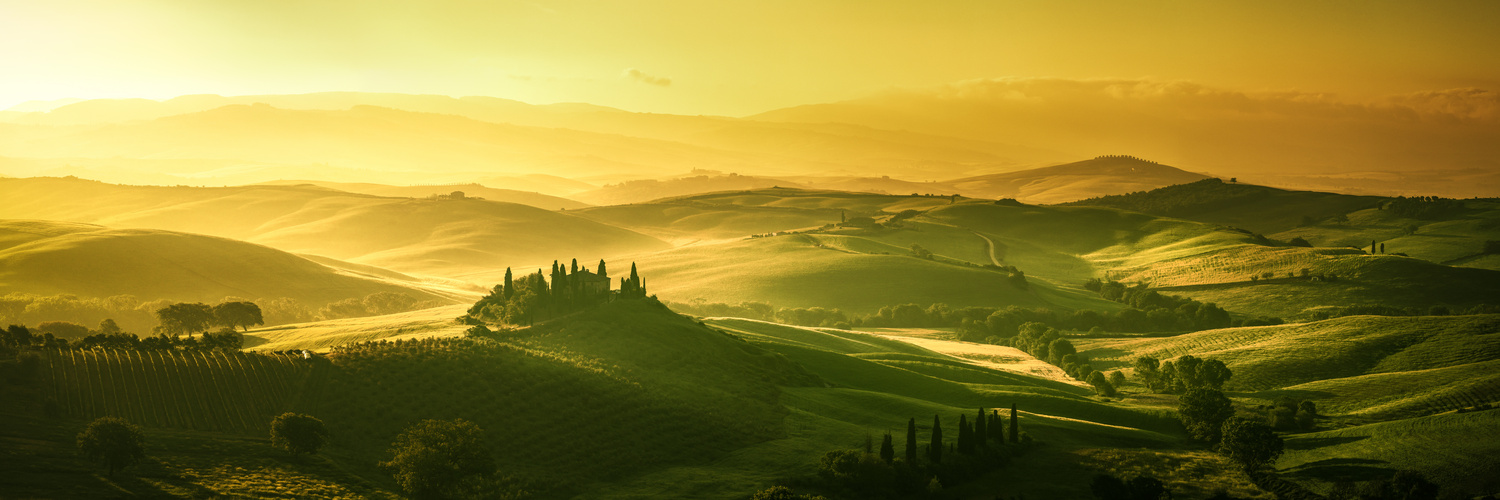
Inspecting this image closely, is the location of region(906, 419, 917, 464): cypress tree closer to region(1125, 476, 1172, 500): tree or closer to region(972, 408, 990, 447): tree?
region(972, 408, 990, 447): tree

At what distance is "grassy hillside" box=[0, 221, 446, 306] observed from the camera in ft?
436

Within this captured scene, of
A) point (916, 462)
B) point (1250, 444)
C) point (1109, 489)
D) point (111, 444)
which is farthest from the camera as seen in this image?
point (1250, 444)

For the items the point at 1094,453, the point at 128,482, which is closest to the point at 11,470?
the point at 128,482

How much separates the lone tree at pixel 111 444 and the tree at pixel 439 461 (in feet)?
40.3

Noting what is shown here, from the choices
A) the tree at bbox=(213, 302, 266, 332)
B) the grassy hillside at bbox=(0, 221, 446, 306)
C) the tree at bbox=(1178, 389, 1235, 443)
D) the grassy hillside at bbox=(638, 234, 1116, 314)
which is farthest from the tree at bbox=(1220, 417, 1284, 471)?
the grassy hillside at bbox=(0, 221, 446, 306)

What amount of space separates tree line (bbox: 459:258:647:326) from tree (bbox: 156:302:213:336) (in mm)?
27331

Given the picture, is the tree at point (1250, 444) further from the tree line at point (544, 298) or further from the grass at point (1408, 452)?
the tree line at point (544, 298)

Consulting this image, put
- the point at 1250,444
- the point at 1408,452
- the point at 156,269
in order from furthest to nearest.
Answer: the point at 156,269
the point at 1408,452
the point at 1250,444

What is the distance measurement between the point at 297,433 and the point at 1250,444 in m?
59.4

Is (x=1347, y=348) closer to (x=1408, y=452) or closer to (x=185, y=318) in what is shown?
(x=1408, y=452)

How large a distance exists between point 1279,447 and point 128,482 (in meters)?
69.0

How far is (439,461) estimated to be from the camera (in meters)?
49.7

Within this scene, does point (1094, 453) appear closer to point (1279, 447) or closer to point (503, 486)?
point (1279, 447)

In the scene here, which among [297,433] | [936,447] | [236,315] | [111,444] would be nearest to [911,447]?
[936,447]
